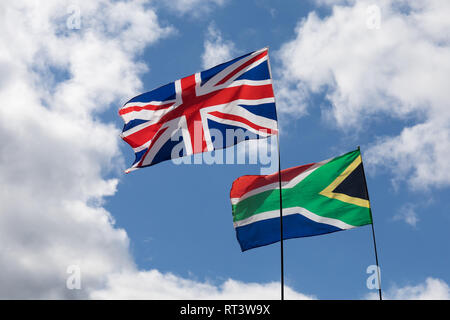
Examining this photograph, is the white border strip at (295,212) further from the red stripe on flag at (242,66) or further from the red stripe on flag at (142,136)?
the red stripe on flag at (242,66)

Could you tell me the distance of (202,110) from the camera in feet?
59.8

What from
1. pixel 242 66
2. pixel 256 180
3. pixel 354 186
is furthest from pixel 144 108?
pixel 354 186

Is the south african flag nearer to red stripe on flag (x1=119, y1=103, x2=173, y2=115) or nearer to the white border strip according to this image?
the white border strip

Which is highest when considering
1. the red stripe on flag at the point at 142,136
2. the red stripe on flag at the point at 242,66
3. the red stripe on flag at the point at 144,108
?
Result: the red stripe on flag at the point at 242,66

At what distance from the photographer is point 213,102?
18266 mm

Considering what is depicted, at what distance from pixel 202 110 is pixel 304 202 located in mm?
5833

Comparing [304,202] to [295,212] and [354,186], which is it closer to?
[295,212]

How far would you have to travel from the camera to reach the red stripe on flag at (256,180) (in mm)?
19938

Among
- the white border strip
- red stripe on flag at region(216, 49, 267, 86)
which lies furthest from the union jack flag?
the white border strip

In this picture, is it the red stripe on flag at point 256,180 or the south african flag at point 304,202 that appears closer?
the south african flag at point 304,202

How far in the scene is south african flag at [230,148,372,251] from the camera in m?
18.7

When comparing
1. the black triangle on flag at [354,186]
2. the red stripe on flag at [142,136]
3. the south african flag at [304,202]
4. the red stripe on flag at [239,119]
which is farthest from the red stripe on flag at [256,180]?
the red stripe on flag at [142,136]
